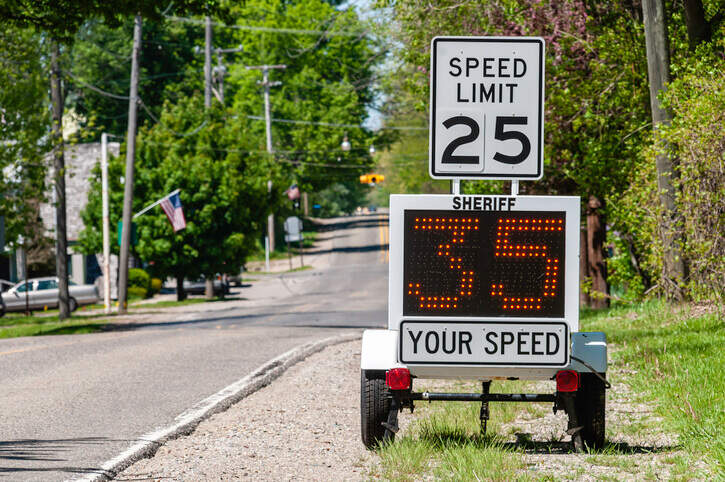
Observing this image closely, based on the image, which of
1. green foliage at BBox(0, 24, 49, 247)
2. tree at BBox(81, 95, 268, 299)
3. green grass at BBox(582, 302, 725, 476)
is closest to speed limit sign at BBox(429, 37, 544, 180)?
green grass at BBox(582, 302, 725, 476)

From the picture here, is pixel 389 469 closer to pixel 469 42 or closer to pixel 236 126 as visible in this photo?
pixel 469 42

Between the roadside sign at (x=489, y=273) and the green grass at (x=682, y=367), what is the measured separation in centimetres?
136

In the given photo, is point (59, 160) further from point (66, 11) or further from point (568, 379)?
point (568, 379)

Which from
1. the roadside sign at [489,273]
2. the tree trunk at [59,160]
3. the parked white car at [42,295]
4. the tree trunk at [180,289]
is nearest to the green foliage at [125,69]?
the parked white car at [42,295]

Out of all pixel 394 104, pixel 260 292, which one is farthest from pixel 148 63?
pixel 394 104

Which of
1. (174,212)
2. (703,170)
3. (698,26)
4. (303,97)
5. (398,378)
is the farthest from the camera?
(303,97)

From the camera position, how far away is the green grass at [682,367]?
730 cm

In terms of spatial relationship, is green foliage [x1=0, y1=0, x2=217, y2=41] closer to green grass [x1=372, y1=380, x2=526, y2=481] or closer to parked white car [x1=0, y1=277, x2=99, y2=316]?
green grass [x1=372, y1=380, x2=526, y2=481]

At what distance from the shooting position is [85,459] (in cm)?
768

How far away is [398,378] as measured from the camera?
23.3 feet

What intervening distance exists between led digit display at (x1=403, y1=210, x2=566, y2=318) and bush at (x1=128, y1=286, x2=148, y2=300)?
43.2 metres

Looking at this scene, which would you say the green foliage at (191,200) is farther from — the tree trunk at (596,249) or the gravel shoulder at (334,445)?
the gravel shoulder at (334,445)

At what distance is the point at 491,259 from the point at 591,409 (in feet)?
4.75

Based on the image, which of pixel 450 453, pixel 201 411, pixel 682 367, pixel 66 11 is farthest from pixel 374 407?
pixel 66 11
